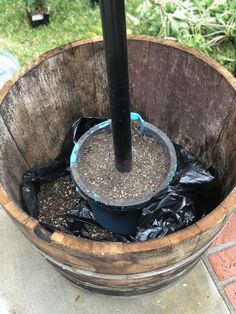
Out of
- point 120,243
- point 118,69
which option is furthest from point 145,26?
point 120,243

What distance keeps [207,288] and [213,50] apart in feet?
5.01

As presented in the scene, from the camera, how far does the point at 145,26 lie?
2727mm

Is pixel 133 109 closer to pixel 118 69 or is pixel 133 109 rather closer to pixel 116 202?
pixel 116 202

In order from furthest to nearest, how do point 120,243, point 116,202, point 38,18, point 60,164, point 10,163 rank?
point 38,18 → point 60,164 → point 10,163 → point 116,202 → point 120,243

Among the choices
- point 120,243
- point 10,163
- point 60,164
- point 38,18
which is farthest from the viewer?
point 38,18

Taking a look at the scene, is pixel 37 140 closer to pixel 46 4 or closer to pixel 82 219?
pixel 82 219

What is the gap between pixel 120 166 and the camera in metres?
1.42

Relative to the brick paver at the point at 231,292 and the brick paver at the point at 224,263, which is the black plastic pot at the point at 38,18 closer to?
the brick paver at the point at 224,263

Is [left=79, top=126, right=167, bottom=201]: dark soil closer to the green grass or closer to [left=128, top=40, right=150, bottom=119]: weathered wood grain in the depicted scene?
[left=128, top=40, right=150, bottom=119]: weathered wood grain

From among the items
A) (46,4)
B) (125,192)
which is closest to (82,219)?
(125,192)

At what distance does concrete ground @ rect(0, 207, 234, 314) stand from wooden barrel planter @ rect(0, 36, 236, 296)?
8.7 inches

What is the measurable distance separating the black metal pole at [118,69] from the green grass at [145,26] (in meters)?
1.40

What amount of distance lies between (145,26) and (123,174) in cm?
154

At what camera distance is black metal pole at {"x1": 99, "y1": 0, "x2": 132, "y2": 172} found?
95 centimetres
